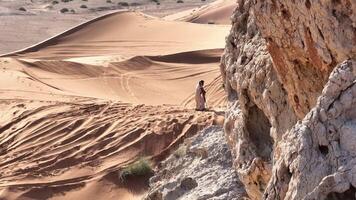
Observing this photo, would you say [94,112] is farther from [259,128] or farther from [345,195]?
[345,195]

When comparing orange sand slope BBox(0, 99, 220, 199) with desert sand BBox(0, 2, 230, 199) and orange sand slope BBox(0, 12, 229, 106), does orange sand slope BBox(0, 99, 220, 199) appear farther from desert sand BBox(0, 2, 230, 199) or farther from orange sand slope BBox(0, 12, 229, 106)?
orange sand slope BBox(0, 12, 229, 106)

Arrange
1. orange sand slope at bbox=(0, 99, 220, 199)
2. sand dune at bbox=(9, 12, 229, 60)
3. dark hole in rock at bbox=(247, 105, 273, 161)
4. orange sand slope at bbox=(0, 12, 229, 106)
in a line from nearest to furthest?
dark hole in rock at bbox=(247, 105, 273, 161), orange sand slope at bbox=(0, 99, 220, 199), orange sand slope at bbox=(0, 12, 229, 106), sand dune at bbox=(9, 12, 229, 60)

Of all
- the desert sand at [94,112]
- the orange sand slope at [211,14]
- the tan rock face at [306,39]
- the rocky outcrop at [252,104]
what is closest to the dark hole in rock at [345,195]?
the tan rock face at [306,39]

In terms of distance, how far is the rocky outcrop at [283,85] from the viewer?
142 inches

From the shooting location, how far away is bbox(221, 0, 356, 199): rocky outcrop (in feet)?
11.9

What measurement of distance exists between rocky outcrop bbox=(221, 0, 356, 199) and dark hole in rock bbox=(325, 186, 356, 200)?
0.03 m

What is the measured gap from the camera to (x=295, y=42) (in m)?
4.78

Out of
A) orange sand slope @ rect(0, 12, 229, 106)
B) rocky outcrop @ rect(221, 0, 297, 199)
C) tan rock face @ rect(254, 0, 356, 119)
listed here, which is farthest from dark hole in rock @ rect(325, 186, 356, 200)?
orange sand slope @ rect(0, 12, 229, 106)

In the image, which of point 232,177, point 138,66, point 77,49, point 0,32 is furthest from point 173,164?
point 0,32

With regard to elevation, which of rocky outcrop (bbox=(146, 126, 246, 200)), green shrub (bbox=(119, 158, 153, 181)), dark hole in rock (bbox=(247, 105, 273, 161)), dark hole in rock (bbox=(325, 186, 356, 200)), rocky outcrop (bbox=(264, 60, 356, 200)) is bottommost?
green shrub (bbox=(119, 158, 153, 181))

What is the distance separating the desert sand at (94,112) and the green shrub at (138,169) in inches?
4.0

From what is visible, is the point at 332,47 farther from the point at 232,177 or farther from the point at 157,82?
the point at 157,82

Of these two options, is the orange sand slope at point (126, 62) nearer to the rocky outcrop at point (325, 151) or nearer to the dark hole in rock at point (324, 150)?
the rocky outcrop at point (325, 151)

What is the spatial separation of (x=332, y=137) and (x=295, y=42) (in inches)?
52.2
